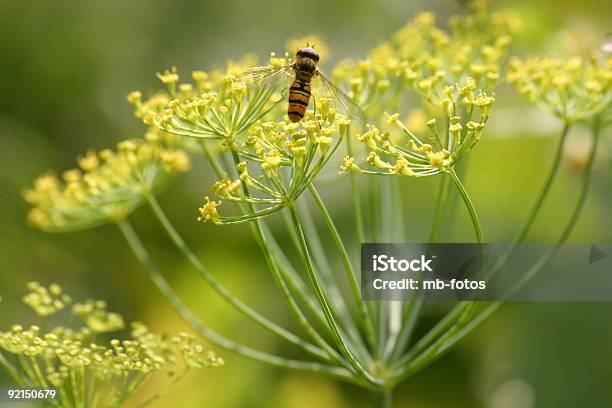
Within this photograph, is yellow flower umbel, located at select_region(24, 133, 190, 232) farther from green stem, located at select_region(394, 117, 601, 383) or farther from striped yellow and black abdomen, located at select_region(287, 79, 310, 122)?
green stem, located at select_region(394, 117, 601, 383)

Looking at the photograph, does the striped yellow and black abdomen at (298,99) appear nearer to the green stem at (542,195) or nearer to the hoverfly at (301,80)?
the hoverfly at (301,80)

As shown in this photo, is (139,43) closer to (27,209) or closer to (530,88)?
(27,209)

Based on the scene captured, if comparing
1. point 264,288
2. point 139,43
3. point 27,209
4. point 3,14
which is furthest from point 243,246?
point 3,14

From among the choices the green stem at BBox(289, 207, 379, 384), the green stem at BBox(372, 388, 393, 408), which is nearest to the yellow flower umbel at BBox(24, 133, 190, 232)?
the green stem at BBox(289, 207, 379, 384)

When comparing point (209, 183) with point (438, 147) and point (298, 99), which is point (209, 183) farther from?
point (438, 147)

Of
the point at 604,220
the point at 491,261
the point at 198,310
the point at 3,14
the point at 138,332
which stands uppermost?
the point at 3,14

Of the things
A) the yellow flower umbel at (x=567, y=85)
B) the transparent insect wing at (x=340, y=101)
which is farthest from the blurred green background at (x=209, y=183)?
the transparent insect wing at (x=340, y=101)

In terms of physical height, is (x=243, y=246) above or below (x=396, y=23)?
below
